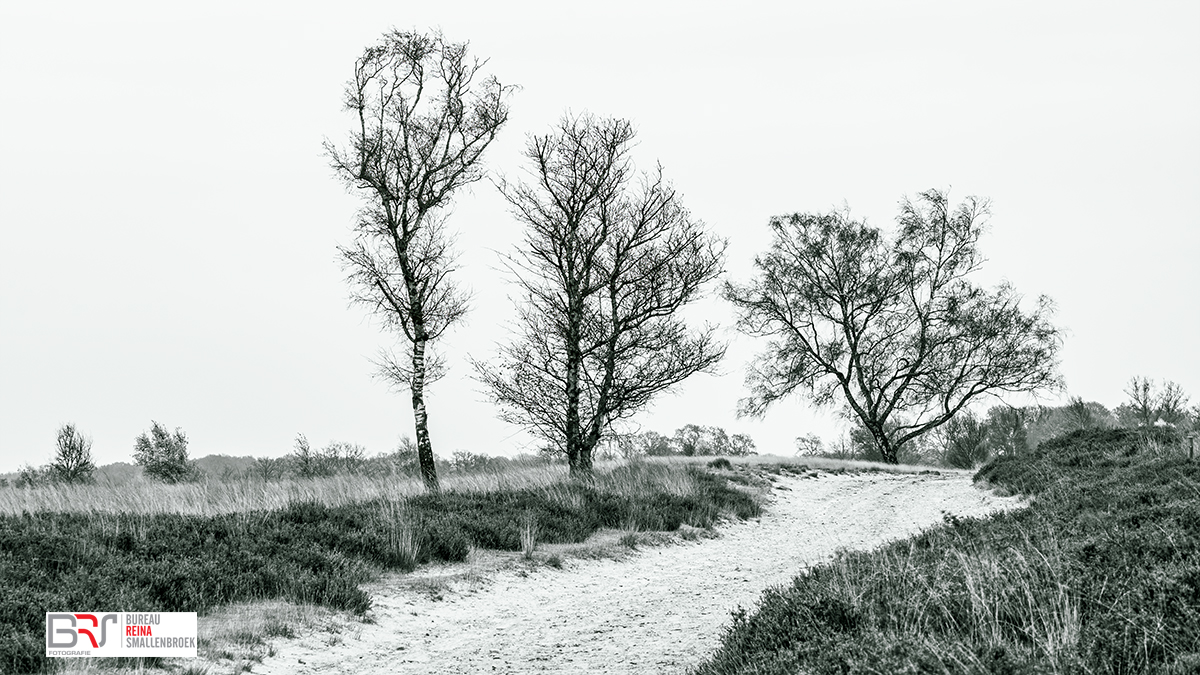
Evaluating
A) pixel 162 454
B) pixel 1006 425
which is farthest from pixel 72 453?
pixel 1006 425

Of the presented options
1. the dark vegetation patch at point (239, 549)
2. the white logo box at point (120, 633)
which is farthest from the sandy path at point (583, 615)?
the dark vegetation patch at point (239, 549)

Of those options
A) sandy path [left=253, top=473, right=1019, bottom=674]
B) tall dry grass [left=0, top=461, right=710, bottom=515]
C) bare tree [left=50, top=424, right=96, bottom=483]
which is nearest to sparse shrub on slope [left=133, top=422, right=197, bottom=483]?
bare tree [left=50, top=424, right=96, bottom=483]

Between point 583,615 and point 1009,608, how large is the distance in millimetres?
4596

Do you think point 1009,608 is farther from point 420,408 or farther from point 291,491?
point 420,408

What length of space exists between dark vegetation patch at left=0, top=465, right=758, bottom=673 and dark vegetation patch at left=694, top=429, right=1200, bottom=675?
4.72m

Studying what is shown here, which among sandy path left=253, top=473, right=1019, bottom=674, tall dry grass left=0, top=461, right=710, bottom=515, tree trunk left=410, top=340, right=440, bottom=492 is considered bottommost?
sandy path left=253, top=473, right=1019, bottom=674

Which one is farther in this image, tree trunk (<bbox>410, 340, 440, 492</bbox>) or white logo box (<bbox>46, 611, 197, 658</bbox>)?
tree trunk (<bbox>410, 340, 440, 492</bbox>)

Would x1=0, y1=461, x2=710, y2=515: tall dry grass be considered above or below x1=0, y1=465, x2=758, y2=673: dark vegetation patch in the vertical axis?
above

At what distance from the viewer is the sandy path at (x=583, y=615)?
733 cm

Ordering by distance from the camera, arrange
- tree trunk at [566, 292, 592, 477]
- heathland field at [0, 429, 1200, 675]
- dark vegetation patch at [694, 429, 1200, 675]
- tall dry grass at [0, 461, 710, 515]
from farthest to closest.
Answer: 1. tree trunk at [566, 292, 592, 477]
2. tall dry grass at [0, 461, 710, 515]
3. heathland field at [0, 429, 1200, 675]
4. dark vegetation patch at [694, 429, 1200, 675]

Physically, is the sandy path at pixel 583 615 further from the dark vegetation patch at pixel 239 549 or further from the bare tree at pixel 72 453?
the bare tree at pixel 72 453

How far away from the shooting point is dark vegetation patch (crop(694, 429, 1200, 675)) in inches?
185

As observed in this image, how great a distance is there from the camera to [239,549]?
32.8 ft

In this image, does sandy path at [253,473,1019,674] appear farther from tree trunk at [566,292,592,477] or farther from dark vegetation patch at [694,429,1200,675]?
tree trunk at [566,292,592,477]
